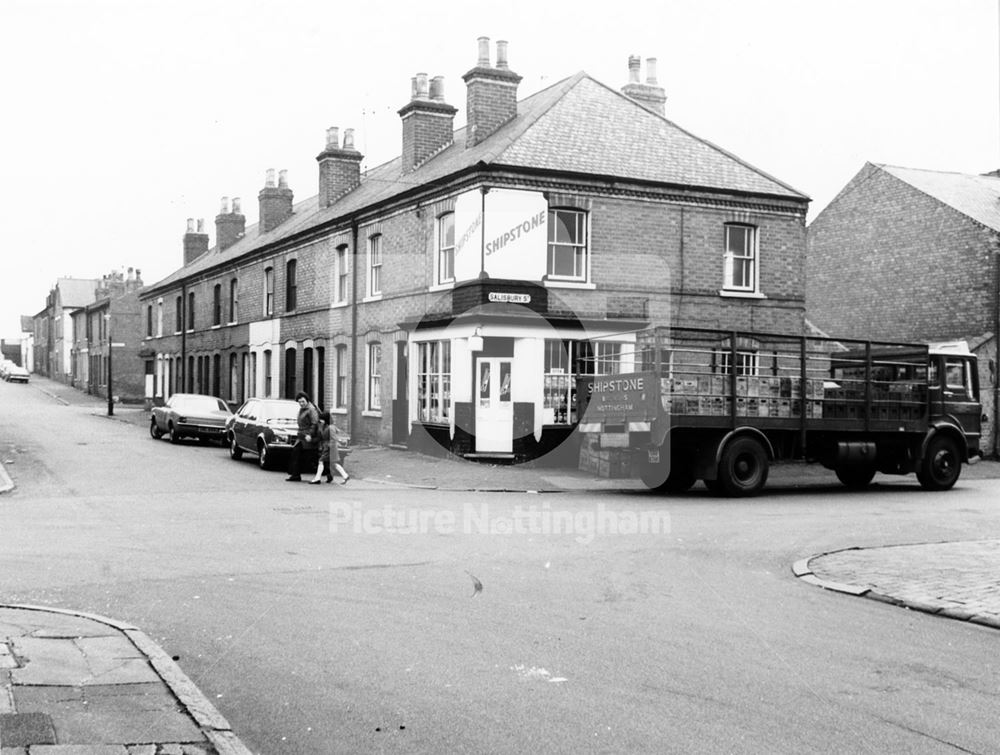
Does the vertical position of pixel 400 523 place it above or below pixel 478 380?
below

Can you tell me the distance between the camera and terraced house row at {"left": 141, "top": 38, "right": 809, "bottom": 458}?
77.1 ft

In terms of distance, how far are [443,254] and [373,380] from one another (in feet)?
17.1

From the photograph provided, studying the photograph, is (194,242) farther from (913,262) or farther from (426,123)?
(913,262)

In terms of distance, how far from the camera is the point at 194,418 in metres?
29.7

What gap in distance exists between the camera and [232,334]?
41094 millimetres

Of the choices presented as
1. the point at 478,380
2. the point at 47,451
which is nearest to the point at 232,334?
the point at 47,451

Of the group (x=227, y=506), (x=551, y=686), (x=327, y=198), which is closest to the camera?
(x=551, y=686)

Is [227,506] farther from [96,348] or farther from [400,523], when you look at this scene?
[96,348]

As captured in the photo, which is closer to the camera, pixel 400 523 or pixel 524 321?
pixel 400 523

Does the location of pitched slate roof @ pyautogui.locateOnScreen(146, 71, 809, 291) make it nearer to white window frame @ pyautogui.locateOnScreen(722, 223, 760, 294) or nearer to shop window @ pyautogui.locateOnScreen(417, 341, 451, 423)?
white window frame @ pyautogui.locateOnScreen(722, 223, 760, 294)

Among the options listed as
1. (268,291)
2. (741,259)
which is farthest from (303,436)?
(268,291)

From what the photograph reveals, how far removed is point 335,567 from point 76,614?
9.59ft

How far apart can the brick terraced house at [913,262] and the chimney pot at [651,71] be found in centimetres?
885

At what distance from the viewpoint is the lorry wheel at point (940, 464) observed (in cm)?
2056
